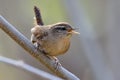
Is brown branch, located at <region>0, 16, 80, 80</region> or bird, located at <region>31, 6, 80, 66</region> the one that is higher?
bird, located at <region>31, 6, 80, 66</region>

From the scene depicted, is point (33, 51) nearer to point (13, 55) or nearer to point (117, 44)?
point (117, 44)

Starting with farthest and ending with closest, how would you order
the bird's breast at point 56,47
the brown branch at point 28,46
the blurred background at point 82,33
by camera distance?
the blurred background at point 82,33 < the bird's breast at point 56,47 < the brown branch at point 28,46

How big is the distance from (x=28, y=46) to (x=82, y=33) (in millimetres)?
1460

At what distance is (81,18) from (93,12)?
8.18 feet

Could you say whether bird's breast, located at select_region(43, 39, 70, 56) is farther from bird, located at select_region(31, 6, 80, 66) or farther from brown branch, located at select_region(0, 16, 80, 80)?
brown branch, located at select_region(0, 16, 80, 80)

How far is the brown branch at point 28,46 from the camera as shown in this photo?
2453 millimetres

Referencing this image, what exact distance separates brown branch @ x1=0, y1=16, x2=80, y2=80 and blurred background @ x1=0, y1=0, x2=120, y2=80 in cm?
63

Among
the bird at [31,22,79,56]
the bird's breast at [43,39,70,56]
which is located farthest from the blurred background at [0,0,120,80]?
the bird's breast at [43,39,70,56]

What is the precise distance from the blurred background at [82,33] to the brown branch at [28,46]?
632mm

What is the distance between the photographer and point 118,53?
4.45 metres

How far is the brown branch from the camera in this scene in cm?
245

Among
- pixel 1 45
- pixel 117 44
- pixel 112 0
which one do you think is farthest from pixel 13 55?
pixel 117 44

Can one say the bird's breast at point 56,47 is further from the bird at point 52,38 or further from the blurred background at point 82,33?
the blurred background at point 82,33

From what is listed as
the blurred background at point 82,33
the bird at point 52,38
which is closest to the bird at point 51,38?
the bird at point 52,38
